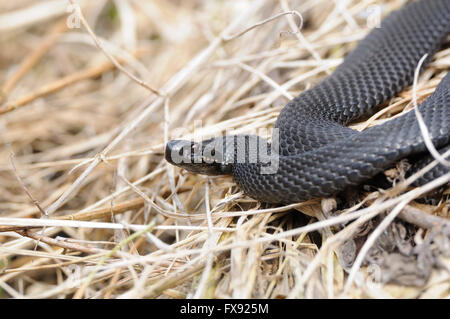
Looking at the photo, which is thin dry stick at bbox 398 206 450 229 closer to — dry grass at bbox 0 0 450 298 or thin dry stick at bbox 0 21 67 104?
dry grass at bbox 0 0 450 298

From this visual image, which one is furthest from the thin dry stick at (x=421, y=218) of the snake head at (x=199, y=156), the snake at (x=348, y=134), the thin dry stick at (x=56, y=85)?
the thin dry stick at (x=56, y=85)

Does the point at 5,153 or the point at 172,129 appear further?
the point at 5,153

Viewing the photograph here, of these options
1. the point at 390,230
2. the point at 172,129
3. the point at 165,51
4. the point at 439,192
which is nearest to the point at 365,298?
the point at 390,230

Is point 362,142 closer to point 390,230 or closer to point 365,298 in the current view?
point 390,230

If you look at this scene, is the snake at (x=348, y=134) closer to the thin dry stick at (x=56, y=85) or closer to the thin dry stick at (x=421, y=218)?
the thin dry stick at (x=421, y=218)

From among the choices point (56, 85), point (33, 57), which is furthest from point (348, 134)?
point (33, 57)

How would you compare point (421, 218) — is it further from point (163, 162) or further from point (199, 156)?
point (163, 162)

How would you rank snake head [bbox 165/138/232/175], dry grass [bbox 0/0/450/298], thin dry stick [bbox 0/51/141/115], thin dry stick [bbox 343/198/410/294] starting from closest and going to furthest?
thin dry stick [bbox 343/198/410/294] → dry grass [bbox 0/0/450/298] → snake head [bbox 165/138/232/175] → thin dry stick [bbox 0/51/141/115]

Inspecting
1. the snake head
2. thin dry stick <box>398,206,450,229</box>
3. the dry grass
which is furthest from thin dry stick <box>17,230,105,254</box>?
thin dry stick <box>398,206,450,229</box>
